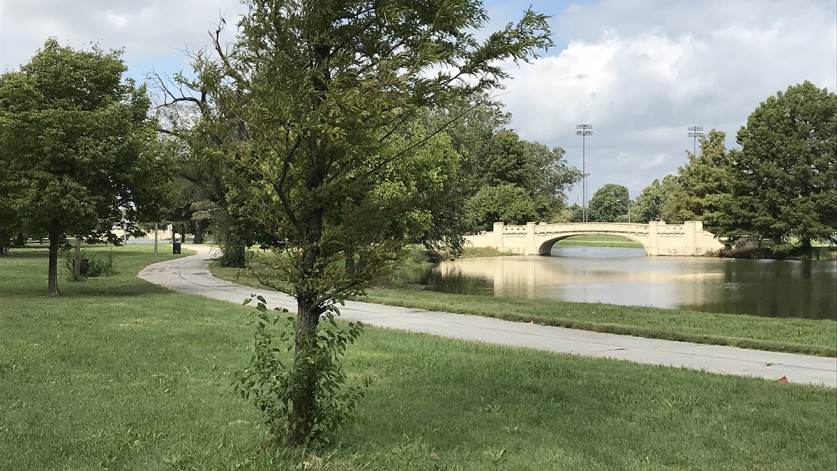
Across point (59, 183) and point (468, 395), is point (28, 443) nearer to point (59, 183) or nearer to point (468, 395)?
point (468, 395)

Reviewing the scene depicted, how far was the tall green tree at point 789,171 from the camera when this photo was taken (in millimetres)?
51875

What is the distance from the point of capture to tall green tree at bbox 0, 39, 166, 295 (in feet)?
52.3

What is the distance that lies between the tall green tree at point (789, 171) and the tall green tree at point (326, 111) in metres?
54.2

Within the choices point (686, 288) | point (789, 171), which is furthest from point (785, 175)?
point (686, 288)

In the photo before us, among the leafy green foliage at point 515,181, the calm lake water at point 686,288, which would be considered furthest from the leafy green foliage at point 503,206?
the calm lake water at point 686,288

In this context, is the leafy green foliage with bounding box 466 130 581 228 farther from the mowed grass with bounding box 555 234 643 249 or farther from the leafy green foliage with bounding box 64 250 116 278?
the leafy green foliage with bounding box 64 250 116 278

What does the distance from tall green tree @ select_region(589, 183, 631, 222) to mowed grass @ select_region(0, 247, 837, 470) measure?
5658 inches

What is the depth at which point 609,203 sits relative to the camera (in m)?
154

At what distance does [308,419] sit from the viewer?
4.64 m

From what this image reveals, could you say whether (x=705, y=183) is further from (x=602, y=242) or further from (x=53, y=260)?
(x=53, y=260)

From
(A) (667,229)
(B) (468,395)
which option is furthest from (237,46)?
(A) (667,229)

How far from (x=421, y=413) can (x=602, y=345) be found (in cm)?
556

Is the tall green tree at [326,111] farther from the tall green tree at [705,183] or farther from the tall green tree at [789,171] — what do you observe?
the tall green tree at [705,183]

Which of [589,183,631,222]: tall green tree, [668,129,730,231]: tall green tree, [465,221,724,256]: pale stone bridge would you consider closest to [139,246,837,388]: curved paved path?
[465,221,724,256]: pale stone bridge
